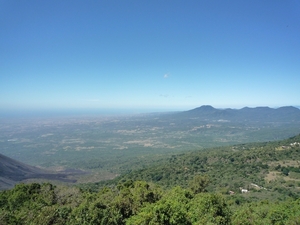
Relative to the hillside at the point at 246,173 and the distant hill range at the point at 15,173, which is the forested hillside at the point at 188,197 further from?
the distant hill range at the point at 15,173

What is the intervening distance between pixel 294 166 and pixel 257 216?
3533cm

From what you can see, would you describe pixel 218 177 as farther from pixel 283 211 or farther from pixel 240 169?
pixel 283 211

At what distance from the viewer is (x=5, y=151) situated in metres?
128

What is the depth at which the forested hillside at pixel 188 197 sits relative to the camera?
50.6 feet

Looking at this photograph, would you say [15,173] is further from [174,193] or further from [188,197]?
[188,197]

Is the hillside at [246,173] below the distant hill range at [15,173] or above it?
above

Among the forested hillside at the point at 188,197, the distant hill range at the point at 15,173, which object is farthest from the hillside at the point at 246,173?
the distant hill range at the point at 15,173

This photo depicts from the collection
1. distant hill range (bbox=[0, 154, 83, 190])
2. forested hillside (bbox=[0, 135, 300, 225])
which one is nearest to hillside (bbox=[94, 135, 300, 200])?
forested hillside (bbox=[0, 135, 300, 225])

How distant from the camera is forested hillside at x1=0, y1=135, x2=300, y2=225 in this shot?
15.4m

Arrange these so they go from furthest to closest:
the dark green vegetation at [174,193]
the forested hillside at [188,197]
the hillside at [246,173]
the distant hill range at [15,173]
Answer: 1. the distant hill range at [15,173]
2. the hillside at [246,173]
3. the dark green vegetation at [174,193]
4. the forested hillside at [188,197]

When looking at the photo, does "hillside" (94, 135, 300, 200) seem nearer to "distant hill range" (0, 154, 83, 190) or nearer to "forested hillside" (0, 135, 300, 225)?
"forested hillside" (0, 135, 300, 225)

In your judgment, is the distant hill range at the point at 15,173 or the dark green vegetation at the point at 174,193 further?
the distant hill range at the point at 15,173

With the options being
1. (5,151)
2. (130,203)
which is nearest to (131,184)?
(130,203)

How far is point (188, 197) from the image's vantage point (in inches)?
973
